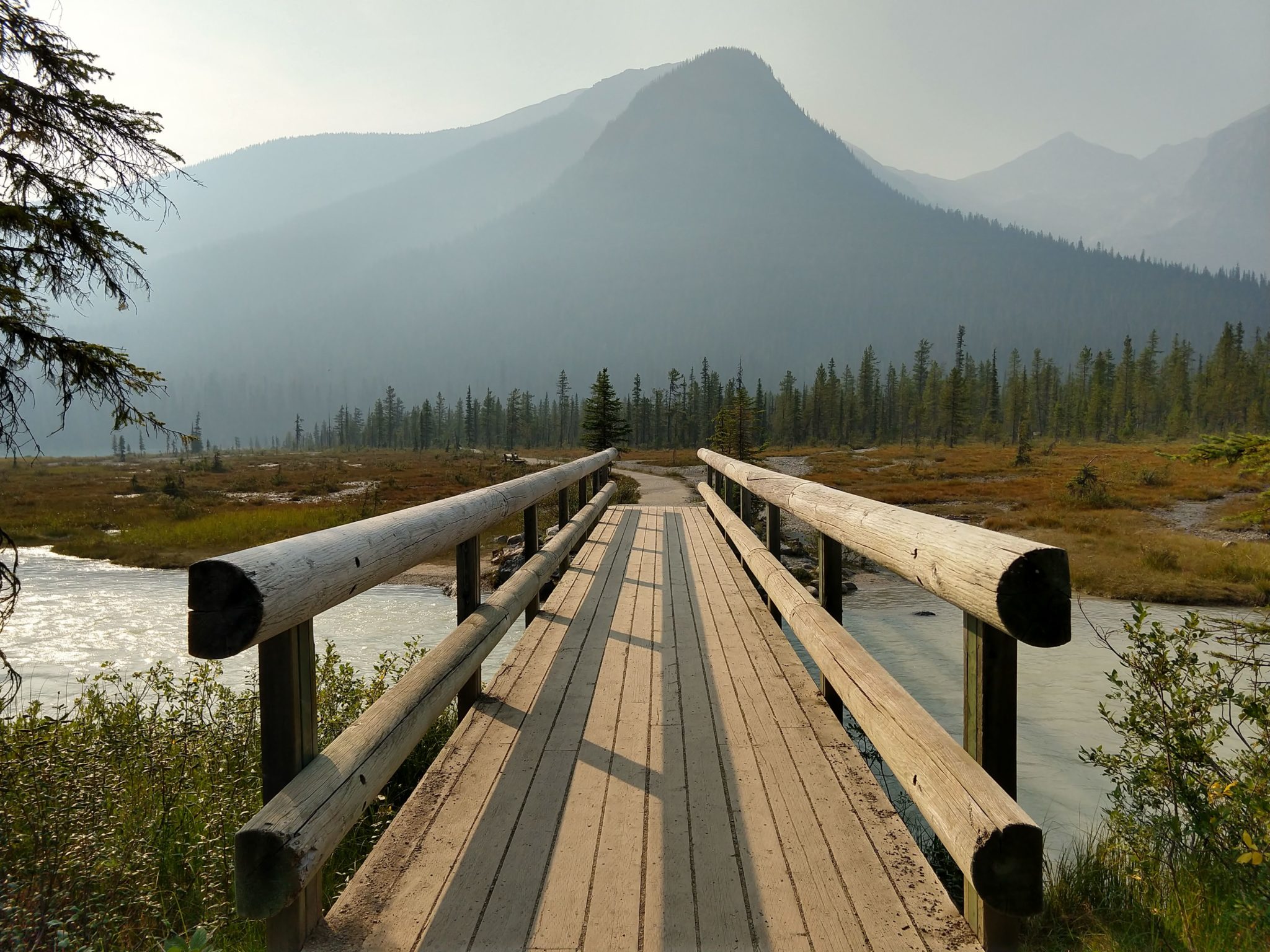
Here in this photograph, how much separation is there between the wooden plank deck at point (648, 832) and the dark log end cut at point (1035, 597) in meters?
0.90

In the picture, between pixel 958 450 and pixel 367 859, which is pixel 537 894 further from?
pixel 958 450

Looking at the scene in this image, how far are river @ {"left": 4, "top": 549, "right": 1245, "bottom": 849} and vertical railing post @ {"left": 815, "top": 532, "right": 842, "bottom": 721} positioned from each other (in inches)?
142

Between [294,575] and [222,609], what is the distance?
171 mm

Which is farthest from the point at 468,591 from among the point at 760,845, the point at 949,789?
the point at 949,789

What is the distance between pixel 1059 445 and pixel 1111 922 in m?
77.6

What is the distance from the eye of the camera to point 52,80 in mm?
4797

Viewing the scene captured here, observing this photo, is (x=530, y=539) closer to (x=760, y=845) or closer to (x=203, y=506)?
(x=760, y=845)

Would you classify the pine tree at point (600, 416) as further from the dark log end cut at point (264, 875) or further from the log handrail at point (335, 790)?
the dark log end cut at point (264, 875)

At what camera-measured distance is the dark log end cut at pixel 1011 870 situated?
49.9 inches

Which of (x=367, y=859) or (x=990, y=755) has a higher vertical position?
(x=990, y=755)

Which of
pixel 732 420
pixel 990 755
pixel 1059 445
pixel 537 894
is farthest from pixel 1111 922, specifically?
pixel 1059 445

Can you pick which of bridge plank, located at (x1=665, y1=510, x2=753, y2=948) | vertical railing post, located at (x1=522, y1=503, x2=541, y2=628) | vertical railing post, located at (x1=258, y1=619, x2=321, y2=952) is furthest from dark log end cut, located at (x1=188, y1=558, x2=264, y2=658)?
vertical railing post, located at (x1=522, y1=503, x2=541, y2=628)

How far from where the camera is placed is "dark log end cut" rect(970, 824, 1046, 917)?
4.16 ft

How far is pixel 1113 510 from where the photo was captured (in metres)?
21.6
